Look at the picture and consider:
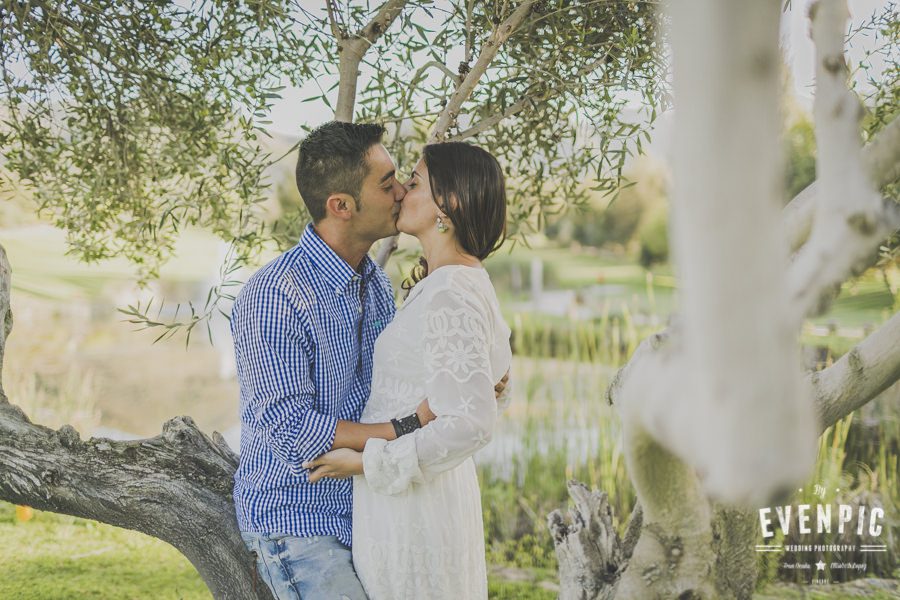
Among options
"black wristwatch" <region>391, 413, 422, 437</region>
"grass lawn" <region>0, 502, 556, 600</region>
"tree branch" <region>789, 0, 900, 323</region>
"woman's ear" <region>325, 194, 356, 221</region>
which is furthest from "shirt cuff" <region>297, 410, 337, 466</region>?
"grass lawn" <region>0, 502, 556, 600</region>

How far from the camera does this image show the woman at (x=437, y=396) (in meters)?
1.94

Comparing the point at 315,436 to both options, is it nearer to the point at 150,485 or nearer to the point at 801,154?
the point at 150,485

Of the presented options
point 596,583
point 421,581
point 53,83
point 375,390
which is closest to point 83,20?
point 53,83

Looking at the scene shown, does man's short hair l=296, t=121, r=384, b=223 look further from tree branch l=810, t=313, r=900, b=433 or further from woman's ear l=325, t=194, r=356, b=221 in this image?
tree branch l=810, t=313, r=900, b=433

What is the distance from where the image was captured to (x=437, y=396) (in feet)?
6.36

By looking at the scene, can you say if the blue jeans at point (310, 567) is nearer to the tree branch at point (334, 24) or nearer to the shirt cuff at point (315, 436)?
the shirt cuff at point (315, 436)

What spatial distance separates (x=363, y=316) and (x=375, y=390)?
0.23 metres

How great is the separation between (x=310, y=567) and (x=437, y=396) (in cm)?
53

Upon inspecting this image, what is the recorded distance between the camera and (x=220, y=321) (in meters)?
7.93

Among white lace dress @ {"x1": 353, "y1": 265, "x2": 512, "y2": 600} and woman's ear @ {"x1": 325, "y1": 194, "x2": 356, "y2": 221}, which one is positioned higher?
woman's ear @ {"x1": 325, "y1": 194, "x2": 356, "y2": 221}

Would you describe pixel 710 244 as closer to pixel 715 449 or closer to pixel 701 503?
pixel 715 449

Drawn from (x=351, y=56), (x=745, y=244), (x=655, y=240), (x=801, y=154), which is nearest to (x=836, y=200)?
(x=745, y=244)

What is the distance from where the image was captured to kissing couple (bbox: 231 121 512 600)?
197cm

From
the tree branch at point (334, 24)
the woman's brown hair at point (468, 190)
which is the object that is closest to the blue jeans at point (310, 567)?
the woman's brown hair at point (468, 190)
